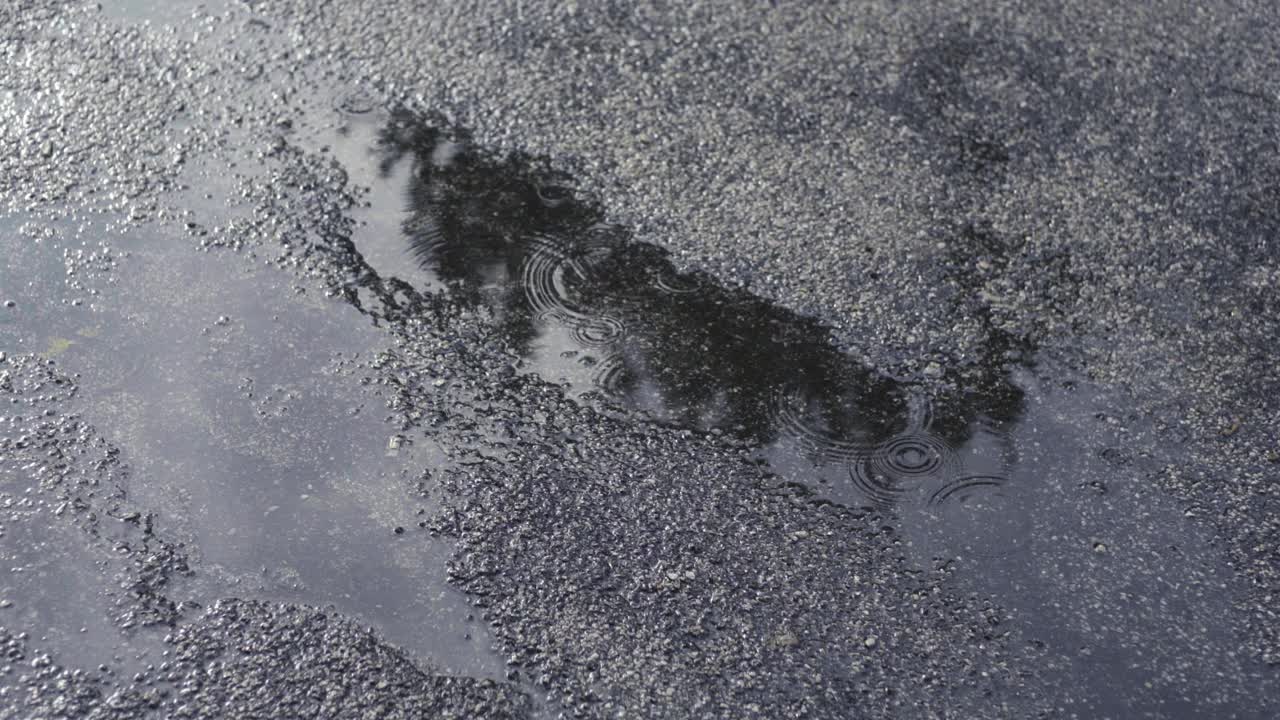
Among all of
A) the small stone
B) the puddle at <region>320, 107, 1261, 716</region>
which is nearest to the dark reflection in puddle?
the puddle at <region>320, 107, 1261, 716</region>

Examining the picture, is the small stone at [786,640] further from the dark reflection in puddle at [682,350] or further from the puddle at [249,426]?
the puddle at [249,426]

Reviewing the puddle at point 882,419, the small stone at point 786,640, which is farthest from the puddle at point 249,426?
the small stone at point 786,640

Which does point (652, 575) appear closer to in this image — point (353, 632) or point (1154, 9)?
point (353, 632)

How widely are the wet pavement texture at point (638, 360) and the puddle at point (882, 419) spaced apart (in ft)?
0.05

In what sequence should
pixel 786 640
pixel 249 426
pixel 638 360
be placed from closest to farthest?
pixel 786 640 < pixel 249 426 < pixel 638 360

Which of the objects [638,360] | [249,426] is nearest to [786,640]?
[638,360]

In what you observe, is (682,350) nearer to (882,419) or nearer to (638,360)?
(638,360)

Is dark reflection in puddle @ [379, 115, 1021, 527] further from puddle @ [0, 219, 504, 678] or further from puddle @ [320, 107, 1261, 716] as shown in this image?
puddle @ [0, 219, 504, 678]

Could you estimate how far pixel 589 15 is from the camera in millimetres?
5434

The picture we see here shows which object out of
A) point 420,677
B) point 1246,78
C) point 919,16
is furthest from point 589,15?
point 420,677

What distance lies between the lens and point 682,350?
4137 millimetres

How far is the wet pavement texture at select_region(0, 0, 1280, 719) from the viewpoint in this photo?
10.8 ft

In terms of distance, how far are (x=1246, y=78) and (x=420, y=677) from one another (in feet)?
14.7

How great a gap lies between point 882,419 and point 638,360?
2.85ft
